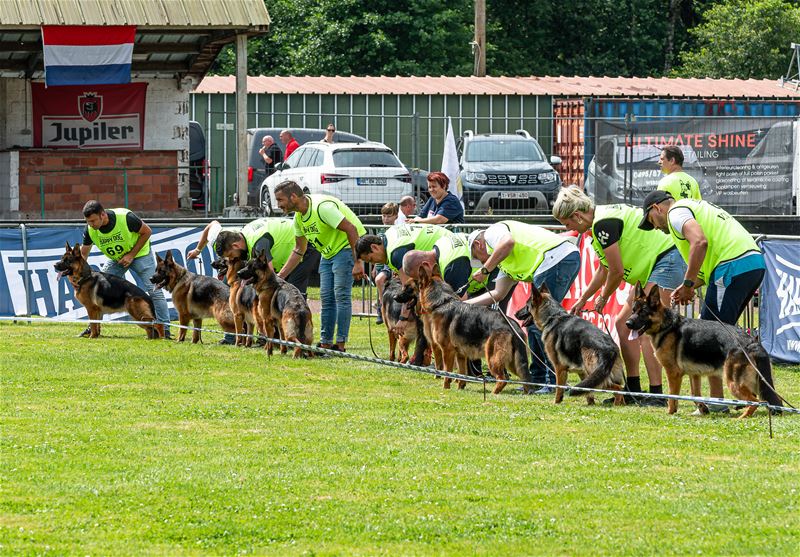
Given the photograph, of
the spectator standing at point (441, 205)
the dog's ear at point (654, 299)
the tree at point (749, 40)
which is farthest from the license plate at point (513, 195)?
the tree at point (749, 40)

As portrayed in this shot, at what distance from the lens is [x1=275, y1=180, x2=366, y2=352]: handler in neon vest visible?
13.5 metres

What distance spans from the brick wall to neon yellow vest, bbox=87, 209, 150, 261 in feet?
25.9

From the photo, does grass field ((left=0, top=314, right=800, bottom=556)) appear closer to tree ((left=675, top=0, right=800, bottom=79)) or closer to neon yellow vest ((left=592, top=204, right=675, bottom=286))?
neon yellow vest ((left=592, top=204, right=675, bottom=286))

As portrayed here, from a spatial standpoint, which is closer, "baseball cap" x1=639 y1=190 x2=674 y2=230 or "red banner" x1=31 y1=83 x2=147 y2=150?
"baseball cap" x1=639 y1=190 x2=674 y2=230

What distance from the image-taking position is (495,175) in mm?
25516

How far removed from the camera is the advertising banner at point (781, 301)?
13.7m

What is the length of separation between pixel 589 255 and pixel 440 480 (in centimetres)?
755

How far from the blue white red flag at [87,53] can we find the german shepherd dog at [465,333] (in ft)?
39.4

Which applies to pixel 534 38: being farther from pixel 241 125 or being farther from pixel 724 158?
pixel 241 125

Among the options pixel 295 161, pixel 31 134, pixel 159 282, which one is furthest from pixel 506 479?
pixel 31 134

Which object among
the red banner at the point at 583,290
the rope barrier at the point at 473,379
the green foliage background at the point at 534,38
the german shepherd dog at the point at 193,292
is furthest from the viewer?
the green foliage background at the point at 534,38

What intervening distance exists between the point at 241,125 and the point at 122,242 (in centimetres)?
780

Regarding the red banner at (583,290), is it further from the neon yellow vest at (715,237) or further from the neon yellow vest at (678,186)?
the neon yellow vest at (715,237)

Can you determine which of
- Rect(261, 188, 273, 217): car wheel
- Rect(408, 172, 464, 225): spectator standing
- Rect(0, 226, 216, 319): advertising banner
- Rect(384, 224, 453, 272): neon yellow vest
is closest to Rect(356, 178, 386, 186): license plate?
Rect(261, 188, 273, 217): car wheel
